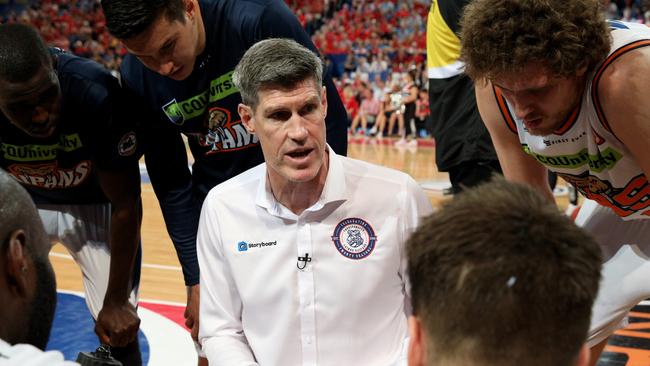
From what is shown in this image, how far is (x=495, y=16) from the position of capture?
2236 millimetres

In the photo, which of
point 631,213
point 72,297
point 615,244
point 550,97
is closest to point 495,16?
point 550,97

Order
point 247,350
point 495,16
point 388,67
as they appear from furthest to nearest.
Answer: point 388,67
point 247,350
point 495,16

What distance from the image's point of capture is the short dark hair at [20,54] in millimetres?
2861

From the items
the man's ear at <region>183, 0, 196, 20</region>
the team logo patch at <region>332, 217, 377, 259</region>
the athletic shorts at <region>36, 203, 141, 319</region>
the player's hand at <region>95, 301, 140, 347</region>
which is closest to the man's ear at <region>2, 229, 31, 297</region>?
the team logo patch at <region>332, 217, 377, 259</region>

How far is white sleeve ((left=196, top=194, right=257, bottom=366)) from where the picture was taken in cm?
252

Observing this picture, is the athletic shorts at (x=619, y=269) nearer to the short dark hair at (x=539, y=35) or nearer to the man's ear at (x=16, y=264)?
the short dark hair at (x=539, y=35)

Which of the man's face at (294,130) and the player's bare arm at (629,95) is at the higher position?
the player's bare arm at (629,95)

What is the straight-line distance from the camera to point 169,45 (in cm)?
284

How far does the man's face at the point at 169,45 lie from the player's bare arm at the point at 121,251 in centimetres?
63

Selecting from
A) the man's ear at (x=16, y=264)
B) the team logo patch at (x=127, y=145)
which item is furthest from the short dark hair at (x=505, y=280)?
the team logo patch at (x=127, y=145)

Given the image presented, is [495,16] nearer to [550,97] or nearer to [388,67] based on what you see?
[550,97]

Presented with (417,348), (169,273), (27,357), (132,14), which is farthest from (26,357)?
(169,273)

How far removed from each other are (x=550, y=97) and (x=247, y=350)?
1.23 m

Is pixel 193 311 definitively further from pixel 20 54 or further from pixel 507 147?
pixel 507 147
